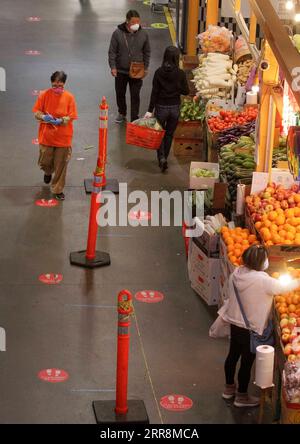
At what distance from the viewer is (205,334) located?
10.8 metres

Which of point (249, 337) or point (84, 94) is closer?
point (249, 337)

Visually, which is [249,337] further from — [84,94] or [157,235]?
[84,94]

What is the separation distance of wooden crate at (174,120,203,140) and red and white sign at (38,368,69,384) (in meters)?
6.50

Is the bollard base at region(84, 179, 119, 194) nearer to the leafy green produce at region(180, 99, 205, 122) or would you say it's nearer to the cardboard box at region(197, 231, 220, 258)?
the leafy green produce at region(180, 99, 205, 122)

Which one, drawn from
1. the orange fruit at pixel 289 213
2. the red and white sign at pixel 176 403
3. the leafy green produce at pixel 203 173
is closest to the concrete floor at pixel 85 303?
the red and white sign at pixel 176 403

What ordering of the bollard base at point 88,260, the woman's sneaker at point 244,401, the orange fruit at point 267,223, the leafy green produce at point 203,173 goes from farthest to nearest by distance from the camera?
the leafy green produce at point 203,173, the bollard base at point 88,260, the orange fruit at point 267,223, the woman's sneaker at point 244,401

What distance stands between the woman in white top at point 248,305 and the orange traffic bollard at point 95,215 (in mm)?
2900

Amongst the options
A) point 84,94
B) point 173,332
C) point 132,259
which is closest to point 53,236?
point 132,259

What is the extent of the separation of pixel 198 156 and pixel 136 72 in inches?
73.0

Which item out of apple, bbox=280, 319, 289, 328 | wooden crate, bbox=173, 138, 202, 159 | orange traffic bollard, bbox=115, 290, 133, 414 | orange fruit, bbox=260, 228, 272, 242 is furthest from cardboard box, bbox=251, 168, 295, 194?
wooden crate, bbox=173, 138, 202, 159

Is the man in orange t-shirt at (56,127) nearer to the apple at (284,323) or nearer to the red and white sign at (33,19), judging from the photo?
the apple at (284,323)

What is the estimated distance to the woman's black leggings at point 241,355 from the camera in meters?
9.41

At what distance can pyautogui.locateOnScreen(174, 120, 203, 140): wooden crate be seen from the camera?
15.8 meters

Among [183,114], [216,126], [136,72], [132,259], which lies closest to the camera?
[132,259]
